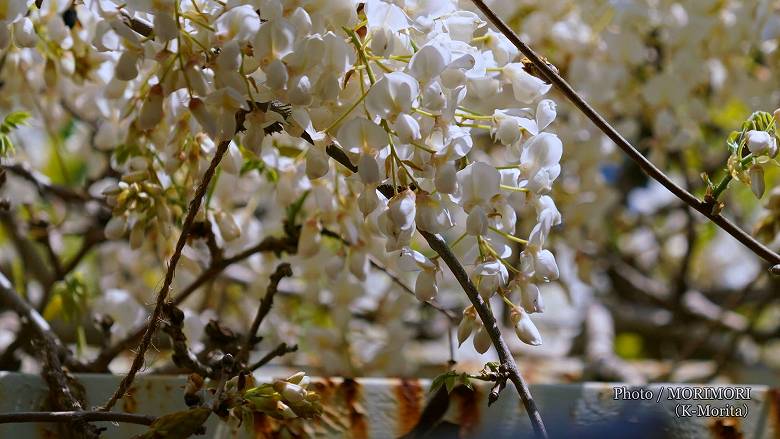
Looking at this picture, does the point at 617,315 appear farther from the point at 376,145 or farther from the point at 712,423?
the point at 376,145

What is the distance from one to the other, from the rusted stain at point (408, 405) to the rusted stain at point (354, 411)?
0.11ft

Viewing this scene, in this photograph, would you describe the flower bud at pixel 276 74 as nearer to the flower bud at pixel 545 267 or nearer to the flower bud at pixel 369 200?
the flower bud at pixel 369 200

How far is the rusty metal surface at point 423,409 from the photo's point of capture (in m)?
0.83

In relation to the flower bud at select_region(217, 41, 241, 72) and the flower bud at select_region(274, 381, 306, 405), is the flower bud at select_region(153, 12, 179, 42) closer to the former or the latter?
the flower bud at select_region(217, 41, 241, 72)

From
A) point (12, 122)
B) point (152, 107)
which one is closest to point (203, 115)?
point (152, 107)

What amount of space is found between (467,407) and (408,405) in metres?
0.05

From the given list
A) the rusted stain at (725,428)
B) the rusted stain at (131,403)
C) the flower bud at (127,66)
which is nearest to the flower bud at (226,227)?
the rusted stain at (131,403)

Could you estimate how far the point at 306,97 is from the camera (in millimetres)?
665

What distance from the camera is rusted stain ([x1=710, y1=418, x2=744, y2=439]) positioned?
2.73 ft

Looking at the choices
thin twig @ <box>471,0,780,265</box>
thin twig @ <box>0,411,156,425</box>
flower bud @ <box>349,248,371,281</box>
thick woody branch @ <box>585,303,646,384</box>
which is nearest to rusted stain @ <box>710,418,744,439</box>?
thin twig @ <box>471,0,780,265</box>

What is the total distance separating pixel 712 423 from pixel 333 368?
59 centimetres

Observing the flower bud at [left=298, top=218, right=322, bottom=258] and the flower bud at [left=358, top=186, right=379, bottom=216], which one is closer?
the flower bud at [left=358, top=186, right=379, bottom=216]

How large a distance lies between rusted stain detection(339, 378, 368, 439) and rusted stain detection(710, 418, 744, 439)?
0.30 meters

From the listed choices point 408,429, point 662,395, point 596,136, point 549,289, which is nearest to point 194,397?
point 408,429
